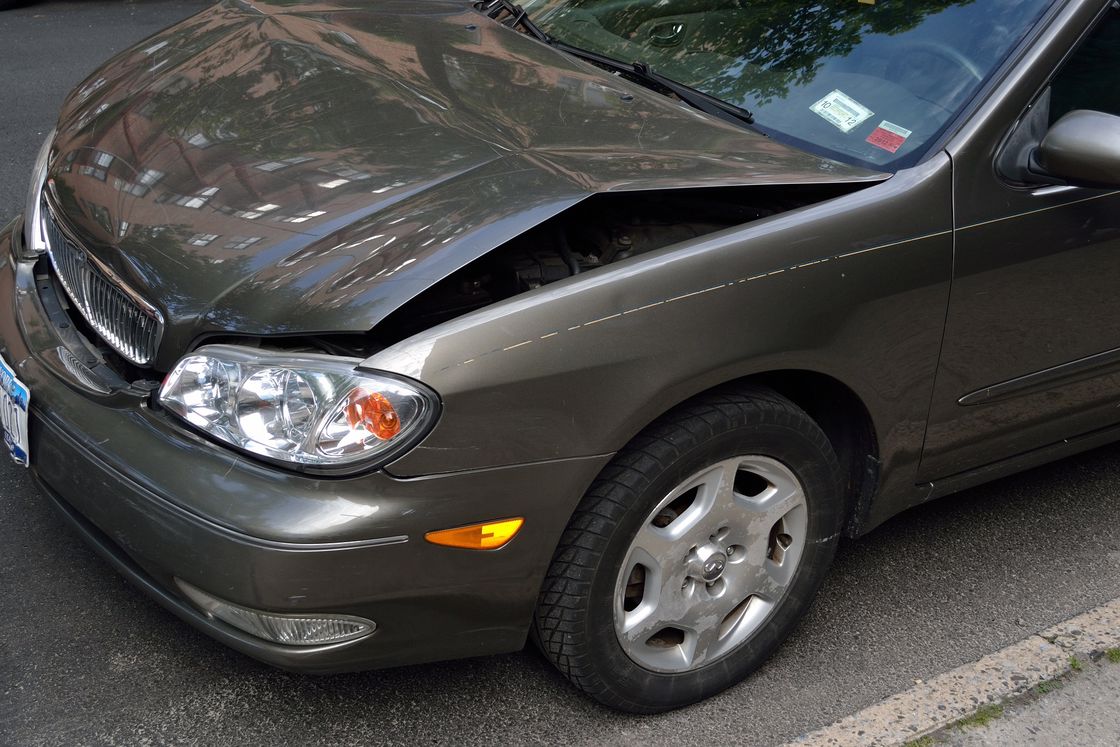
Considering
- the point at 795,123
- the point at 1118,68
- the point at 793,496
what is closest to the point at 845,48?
the point at 795,123

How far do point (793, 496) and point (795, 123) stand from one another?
2.83 feet

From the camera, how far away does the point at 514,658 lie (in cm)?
270

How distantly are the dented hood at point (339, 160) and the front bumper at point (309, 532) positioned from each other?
244mm

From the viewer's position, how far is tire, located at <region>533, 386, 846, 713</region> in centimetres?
227

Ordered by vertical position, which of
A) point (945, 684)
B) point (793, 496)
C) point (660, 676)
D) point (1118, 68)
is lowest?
point (945, 684)

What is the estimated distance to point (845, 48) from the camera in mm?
2852

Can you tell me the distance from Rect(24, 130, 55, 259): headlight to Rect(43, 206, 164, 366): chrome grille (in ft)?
0.29

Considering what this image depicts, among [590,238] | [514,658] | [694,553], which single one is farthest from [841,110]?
[514,658]

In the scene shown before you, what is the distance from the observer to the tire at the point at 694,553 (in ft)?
7.43

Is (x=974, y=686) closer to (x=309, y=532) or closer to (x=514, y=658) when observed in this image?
(x=514, y=658)

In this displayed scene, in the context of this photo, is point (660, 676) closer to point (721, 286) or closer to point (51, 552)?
point (721, 286)

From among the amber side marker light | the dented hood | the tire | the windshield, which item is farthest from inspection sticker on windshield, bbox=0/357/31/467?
the windshield

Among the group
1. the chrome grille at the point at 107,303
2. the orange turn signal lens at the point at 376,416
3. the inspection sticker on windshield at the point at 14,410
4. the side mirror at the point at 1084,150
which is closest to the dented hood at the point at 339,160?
the chrome grille at the point at 107,303

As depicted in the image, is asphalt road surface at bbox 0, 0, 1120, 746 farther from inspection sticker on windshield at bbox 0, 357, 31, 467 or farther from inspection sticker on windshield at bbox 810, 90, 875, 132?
inspection sticker on windshield at bbox 810, 90, 875, 132
